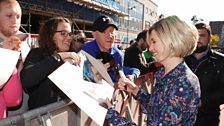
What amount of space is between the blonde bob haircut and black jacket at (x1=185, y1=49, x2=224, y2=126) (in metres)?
1.40

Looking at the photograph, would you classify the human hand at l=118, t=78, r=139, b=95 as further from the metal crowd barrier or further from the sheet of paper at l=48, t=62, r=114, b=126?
the metal crowd barrier

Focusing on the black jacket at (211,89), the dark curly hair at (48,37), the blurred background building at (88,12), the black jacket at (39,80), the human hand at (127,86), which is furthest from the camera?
the blurred background building at (88,12)

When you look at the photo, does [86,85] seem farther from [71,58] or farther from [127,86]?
[127,86]

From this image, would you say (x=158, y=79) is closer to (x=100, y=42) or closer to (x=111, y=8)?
(x=100, y=42)

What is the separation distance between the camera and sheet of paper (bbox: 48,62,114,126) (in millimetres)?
1568

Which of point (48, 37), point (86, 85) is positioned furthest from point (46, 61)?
point (48, 37)

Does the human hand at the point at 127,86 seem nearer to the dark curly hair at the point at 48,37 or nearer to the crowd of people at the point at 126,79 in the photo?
the crowd of people at the point at 126,79

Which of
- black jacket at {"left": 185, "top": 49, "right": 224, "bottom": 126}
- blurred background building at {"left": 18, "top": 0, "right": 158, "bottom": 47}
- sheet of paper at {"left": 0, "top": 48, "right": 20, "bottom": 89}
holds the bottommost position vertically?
black jacket at {"left": 185, "top": 49, "right": 224, "bottom": 126}

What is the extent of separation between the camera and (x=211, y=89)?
2.98 meters

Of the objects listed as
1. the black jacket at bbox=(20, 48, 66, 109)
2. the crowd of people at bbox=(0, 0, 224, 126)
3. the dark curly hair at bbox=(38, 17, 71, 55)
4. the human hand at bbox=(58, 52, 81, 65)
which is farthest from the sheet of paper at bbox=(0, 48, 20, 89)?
the dark curly hair at bbox=(38, 17, 71, 55)

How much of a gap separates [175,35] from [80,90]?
0.68 metres

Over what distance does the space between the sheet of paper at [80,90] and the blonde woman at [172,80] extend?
0.12m

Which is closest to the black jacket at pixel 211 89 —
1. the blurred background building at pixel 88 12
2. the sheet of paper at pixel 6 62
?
the sheet of paper at pixel 6 62

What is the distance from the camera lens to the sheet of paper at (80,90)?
5.15 feet
